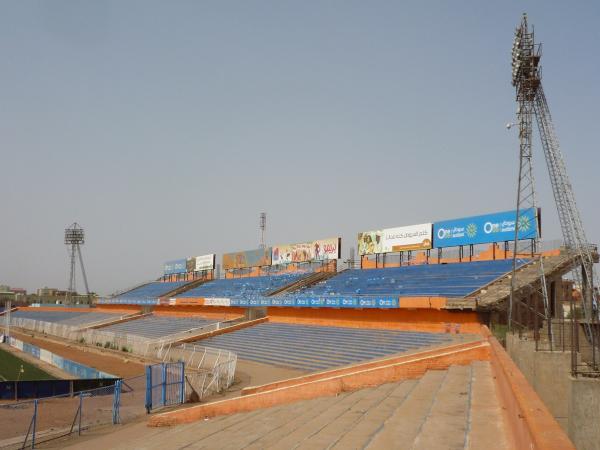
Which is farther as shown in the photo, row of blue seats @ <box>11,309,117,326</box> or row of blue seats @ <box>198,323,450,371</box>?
row of blue seats @ <box>11,309,117,326</box>

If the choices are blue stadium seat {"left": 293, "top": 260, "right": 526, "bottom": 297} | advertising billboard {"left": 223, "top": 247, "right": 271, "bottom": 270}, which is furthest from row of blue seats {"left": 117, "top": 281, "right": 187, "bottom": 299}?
blue stadium seat {"left": 293, "top": 260, "right": 526, "bottom": 297}

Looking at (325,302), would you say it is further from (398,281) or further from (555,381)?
(555,381)

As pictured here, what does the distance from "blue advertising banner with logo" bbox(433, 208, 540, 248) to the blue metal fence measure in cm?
2424

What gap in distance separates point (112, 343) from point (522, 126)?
36.2 metres

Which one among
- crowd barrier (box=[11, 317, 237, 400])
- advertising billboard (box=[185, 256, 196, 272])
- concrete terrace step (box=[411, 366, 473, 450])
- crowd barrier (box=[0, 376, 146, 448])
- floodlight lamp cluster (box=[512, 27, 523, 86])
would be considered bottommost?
crowd barrier (box=[0, 376, 146, 448])

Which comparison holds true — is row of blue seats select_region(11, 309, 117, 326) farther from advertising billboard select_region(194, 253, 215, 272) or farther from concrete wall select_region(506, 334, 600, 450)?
concrete wall select_region(506, 334, 600, 450)

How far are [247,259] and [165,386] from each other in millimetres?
49279

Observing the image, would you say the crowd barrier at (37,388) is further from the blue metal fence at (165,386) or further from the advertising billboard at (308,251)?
the advertising billboard at (308,251)

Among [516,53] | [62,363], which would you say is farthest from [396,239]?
[62,363]

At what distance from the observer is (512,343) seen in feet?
68.0

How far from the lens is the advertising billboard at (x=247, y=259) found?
67188 millimetres

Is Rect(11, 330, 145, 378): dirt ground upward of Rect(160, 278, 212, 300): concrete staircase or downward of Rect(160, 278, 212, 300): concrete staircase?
downward

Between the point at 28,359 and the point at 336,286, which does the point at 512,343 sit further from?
the point at 28,359

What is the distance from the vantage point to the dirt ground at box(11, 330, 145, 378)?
35.5 meters
